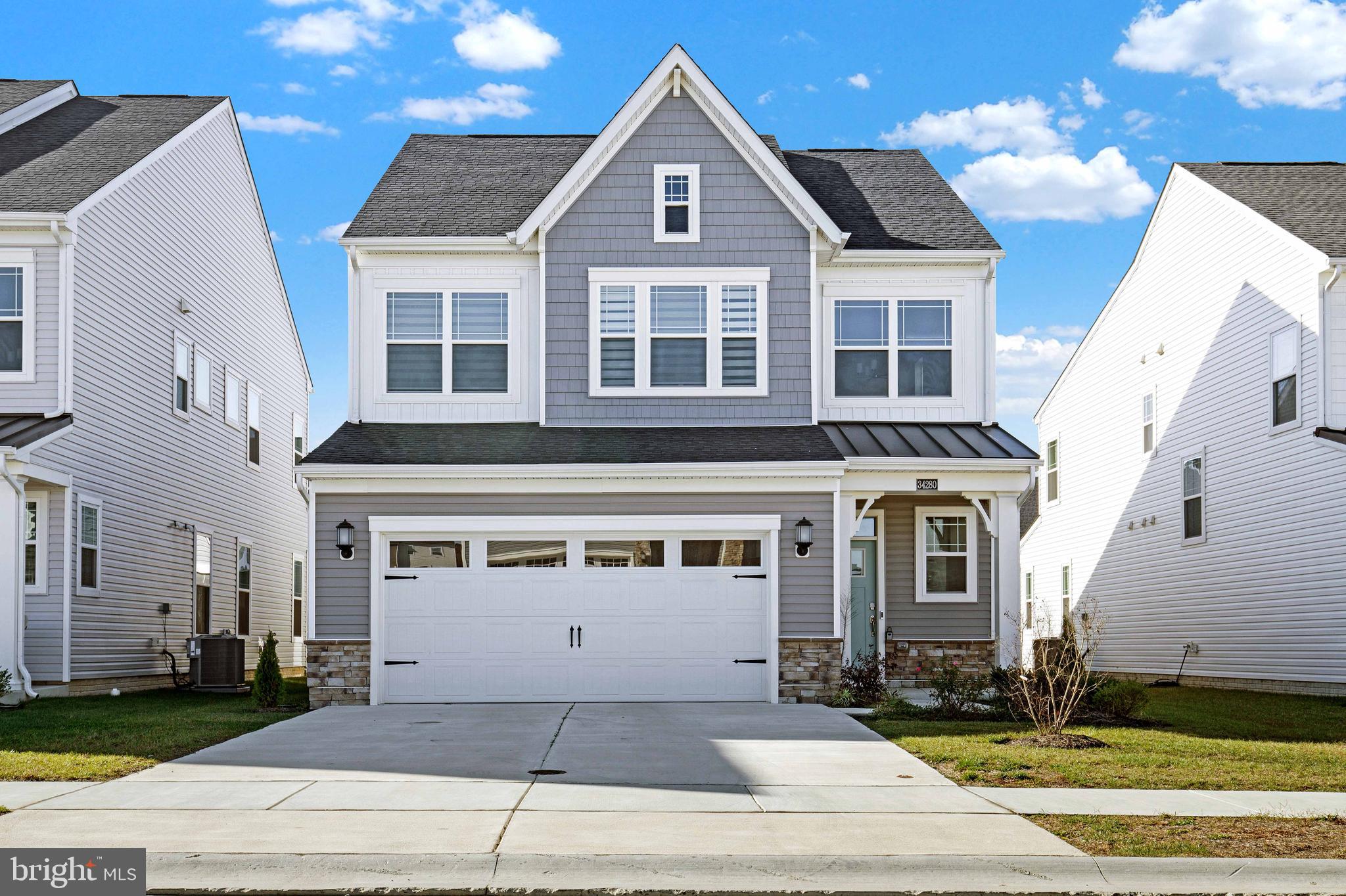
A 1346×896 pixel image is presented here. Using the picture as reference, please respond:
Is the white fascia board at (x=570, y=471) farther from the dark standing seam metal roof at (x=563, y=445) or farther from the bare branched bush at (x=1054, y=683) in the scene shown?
the bare branched bush at (x=1054, y=683)

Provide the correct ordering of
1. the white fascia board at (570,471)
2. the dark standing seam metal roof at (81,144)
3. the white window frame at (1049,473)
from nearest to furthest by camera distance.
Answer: the white fascia board at (570,471), the dark standing seam metal roof at (81,144), the white window frame at (1049,473)

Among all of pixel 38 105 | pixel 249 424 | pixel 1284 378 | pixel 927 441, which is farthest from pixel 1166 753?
pixel 38 105

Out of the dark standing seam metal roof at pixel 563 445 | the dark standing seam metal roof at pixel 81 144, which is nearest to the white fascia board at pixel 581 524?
the dark standing seam metal roof at pixel 563 445

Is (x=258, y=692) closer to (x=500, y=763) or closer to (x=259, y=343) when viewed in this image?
(x=500, y=763)

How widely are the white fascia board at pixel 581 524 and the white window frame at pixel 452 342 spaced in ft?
7.85

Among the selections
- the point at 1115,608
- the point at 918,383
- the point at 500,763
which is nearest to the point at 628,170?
the point at 918,383

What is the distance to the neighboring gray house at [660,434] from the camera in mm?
Answer: 16609

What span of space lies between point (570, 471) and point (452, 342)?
10.9ft

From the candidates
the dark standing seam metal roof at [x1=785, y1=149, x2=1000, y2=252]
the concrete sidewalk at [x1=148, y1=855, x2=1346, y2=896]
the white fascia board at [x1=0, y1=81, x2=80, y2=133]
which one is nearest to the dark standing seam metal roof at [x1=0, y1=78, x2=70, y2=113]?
the white fascia board at [x1=0, y1=81, x2=80, y2=133]

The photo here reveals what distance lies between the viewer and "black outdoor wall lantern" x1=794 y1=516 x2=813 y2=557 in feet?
54.2

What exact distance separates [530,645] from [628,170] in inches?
270

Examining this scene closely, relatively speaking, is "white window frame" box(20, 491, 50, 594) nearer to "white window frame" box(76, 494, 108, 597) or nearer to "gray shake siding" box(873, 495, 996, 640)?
"white window frame" box(76, 494, 108, 597)

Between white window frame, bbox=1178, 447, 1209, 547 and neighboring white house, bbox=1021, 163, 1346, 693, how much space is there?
0.04 metres

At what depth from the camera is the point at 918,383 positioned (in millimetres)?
19141
